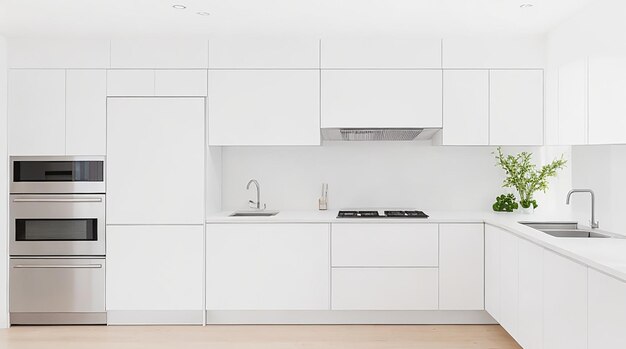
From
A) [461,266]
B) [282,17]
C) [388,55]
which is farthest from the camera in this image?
[388,55]

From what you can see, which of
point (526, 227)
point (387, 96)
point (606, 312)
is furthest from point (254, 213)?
point (606, 312)

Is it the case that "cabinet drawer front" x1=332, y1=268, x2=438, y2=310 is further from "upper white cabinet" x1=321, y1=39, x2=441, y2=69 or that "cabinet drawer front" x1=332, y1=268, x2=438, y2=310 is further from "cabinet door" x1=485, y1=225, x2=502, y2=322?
"upper white cabinet" x1=321, y1=39, x2=441, y2=69

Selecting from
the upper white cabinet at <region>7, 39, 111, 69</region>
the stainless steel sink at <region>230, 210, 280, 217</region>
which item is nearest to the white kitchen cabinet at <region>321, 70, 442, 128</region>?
the stainless steel sink at <region>230, 210, 280, 217</region>

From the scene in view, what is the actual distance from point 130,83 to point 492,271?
9.85ft

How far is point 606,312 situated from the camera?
6.65 feet

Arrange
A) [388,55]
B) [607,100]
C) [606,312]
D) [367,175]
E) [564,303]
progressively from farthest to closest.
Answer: [367,175], [388,55], [607,100], [564,303], [606,312]

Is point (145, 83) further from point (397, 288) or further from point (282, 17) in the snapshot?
point (397, 288)

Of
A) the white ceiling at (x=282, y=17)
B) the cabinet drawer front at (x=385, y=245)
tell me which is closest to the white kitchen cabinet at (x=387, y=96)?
the white ceiling at (x=282, y=17)

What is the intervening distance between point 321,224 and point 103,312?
1.80m

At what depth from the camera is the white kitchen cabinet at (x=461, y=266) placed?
3.82 meters

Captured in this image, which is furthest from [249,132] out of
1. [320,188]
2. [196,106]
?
[320,188]

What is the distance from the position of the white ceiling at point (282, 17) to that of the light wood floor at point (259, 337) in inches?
86.7

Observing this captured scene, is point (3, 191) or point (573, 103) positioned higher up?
point (573, 103)

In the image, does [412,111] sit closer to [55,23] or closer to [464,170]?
[464,170]
